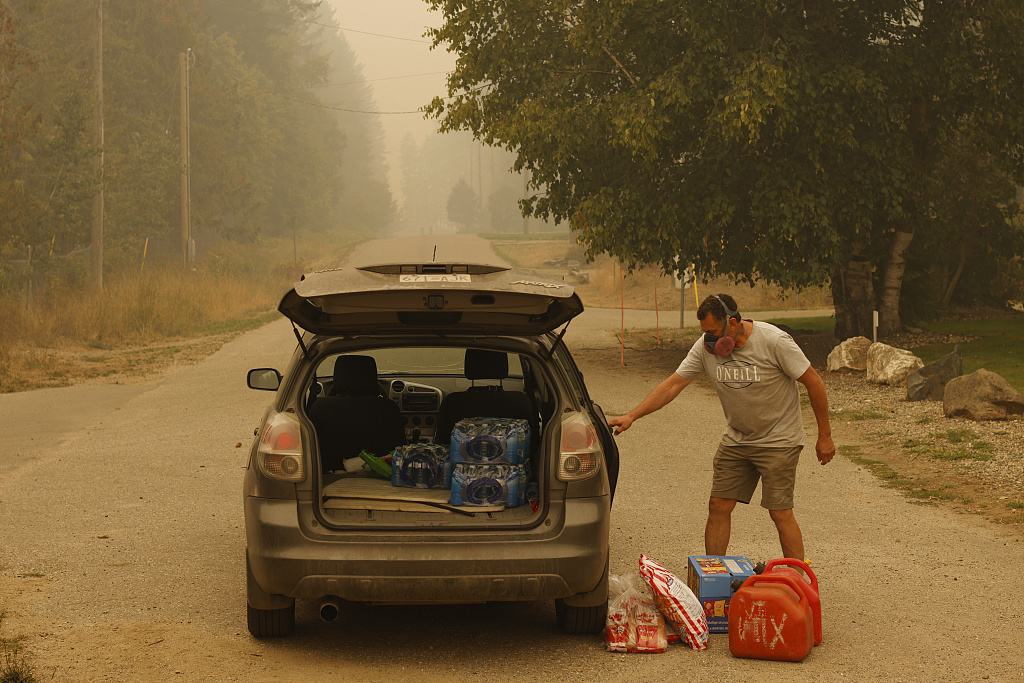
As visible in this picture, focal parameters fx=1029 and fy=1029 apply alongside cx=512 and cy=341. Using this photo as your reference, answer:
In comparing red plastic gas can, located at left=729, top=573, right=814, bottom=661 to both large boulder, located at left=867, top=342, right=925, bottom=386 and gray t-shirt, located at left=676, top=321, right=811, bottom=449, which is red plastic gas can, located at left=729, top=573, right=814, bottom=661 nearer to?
gray t-shirt, located at left=676, top=321, right=811, bottom=449

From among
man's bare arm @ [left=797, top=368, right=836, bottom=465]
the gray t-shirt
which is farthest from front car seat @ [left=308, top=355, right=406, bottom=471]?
man's bare arm @ [left=797, top=368, right=836, bottom=465]

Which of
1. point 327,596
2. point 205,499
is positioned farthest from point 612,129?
point 327,596

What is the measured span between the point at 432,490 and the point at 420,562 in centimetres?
79

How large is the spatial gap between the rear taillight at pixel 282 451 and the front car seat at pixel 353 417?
34.9 inches

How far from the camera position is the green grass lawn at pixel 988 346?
665 inches

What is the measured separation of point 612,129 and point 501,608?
12271 millimetres

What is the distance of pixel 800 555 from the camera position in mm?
5715

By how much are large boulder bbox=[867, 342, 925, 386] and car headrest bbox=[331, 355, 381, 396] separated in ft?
37.6

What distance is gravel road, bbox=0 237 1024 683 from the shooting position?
188 inches

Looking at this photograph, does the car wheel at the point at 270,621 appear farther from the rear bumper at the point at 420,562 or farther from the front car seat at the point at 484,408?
the front car seat at the point at 484,408

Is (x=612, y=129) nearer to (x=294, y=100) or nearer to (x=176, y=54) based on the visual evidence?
(x=176, y=54)

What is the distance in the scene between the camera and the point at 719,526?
19.2 ft

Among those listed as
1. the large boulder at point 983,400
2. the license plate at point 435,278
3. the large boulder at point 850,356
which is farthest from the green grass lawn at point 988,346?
the license plate at point 435,278

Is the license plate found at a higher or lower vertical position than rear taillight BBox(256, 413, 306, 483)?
higher
